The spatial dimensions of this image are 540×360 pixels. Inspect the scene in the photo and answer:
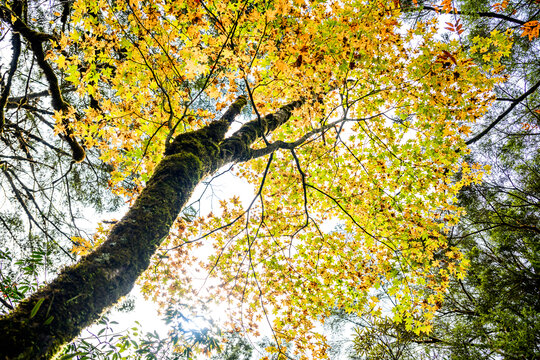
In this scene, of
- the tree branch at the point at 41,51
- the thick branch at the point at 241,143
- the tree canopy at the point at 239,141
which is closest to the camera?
the tree canopy at the point at 239,141

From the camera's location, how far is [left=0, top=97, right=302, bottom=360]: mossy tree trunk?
3.02 ft

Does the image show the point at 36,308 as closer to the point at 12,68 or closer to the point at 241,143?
the point at 241,143

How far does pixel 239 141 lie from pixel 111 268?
6.43 feet

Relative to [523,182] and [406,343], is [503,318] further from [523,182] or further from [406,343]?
[523,182]

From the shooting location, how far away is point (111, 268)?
1342 millimetres

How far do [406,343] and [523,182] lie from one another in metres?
4.47

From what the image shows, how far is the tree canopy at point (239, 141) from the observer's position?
184 centimetres

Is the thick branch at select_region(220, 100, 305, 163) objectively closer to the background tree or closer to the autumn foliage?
the autumn foliage

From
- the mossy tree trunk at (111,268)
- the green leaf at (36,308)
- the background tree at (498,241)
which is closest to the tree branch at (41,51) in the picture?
the mossy tree trunk at (111,268)

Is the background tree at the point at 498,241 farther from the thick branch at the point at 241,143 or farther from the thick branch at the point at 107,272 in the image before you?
the thick branch at the point at 107,272

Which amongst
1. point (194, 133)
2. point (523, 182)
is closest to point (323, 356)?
point (194, 133)

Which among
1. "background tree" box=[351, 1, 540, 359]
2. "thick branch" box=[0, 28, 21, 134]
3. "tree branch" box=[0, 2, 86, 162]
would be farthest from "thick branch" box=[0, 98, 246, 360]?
"background tree" box=[351, 1, 540, 359]

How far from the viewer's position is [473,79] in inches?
113

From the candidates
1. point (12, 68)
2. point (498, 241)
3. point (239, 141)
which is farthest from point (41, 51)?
point (498, 241)
